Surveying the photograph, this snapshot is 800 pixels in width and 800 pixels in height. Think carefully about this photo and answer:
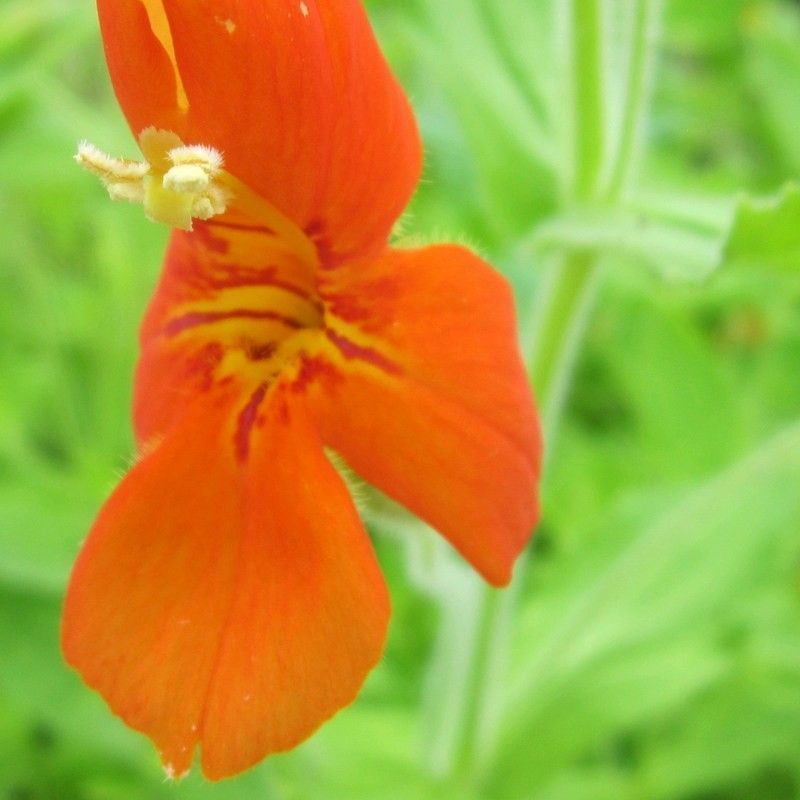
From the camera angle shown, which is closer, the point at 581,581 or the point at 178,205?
the point at 178,205

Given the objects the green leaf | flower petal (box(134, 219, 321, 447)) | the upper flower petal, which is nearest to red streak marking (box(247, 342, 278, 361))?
flower petal (box(134, 219, 321, 447))

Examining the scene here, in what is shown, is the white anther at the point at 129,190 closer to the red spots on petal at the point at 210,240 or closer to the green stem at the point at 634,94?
the red spots on petal at the point at 210,240

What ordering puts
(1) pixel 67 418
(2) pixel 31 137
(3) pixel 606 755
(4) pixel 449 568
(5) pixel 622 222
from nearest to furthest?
(5) pixel 622 222
(4) pixel 449 568
(2) pixel 31 137
(3) pixel 606 755
(1) pixel 67 418

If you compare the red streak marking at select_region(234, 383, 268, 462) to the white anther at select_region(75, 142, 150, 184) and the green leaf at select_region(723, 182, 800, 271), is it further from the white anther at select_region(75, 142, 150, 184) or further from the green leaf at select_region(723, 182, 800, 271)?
the green leaf at select_region(723, 182, 800, 271)

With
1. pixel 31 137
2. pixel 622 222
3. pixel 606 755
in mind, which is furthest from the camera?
pixel 606 755

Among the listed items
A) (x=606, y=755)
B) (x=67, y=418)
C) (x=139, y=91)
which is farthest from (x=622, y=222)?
(x=67, y=418)

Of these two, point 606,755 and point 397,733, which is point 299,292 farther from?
point 606,755

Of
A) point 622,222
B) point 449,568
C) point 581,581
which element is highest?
point 622,222

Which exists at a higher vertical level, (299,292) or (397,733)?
(299,292)
